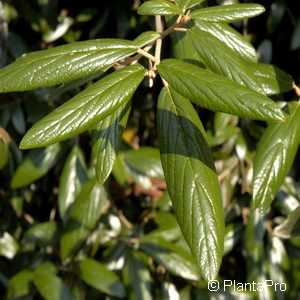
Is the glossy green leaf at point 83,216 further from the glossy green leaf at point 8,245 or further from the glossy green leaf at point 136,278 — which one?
the glossy green leaf at point 8,245

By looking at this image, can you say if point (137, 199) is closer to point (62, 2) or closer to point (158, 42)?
point (62, 2)

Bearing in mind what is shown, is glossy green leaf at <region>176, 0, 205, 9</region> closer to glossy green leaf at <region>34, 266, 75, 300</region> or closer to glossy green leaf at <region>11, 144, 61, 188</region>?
glossy green leaf at <region>11, 144, 61, 188</region>

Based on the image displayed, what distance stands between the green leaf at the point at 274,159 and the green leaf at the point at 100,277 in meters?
0.69

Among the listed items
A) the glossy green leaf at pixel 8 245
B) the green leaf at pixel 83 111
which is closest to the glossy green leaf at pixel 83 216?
the glossy green leaf at pixel 8 245

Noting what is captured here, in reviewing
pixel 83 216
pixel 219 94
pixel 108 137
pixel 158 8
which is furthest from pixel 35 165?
pixel 219 94

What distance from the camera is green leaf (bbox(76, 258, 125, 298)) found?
1.62 metres

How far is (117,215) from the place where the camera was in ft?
6.04

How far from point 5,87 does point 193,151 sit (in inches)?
13.1

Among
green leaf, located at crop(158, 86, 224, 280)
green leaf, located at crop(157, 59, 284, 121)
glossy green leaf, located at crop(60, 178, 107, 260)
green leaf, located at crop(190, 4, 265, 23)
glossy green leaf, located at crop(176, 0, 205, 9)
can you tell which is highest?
glossy green leaf, located at crop(176, 0, 205, 9)

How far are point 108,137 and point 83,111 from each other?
0.56ft

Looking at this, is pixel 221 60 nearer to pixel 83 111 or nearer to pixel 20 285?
pixel 83 111

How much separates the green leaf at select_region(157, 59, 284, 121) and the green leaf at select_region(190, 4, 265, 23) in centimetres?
16

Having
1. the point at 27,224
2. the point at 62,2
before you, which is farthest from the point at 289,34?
the point at 27,224

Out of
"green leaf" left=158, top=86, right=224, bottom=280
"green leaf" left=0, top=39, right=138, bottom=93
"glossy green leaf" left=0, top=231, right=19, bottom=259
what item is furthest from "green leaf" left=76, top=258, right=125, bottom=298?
"green leaf" left=0, top=39, right=138, bottom=93
